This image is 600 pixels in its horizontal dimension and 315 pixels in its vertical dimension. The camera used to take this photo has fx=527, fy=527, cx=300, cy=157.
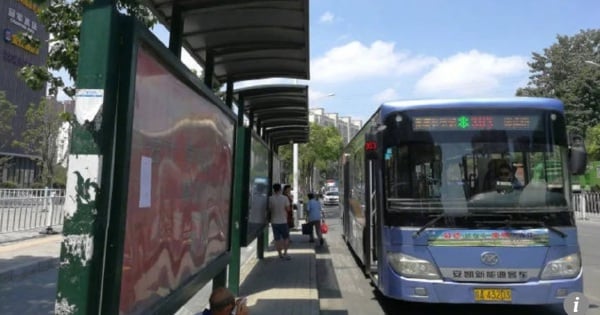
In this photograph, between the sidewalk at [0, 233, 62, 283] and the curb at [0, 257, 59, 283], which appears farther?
the sidewalk at [0, 233, 62, 283]

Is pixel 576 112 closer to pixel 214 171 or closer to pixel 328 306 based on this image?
pixel 328 306

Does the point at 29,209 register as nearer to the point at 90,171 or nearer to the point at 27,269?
the point at 27,269

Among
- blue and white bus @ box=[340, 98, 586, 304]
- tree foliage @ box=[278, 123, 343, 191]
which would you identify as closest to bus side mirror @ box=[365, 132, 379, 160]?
blue and white bus @ box=[340, 98, 586, 304]

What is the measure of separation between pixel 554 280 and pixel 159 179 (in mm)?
4949

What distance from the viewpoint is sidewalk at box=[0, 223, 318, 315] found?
7.14 m

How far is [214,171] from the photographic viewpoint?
5059 millimetres

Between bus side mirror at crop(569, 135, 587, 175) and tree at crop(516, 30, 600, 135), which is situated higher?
tree at crop(516, 30, 600, 135)

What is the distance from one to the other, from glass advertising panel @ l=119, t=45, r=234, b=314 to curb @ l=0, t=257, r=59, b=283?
225 inches

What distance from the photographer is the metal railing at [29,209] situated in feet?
46.7

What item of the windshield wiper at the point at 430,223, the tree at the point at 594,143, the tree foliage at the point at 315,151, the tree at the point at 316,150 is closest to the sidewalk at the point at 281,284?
the windshield wiper at the point at 430,223

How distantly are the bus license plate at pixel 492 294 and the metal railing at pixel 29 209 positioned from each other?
38.2 ft

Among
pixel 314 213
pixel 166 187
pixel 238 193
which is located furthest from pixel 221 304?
pixel 314 213

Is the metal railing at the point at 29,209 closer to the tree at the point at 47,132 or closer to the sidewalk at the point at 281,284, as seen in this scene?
the sidewalk at the point at 281,284

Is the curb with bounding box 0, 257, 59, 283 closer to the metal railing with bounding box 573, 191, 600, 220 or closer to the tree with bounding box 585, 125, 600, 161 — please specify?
the metal railing with bounding box 573, 191, 600, 220
